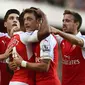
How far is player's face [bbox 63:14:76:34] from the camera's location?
9297 millimetres

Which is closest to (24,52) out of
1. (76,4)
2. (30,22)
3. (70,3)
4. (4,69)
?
(30,22)

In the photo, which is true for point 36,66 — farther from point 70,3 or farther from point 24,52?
point 70,3

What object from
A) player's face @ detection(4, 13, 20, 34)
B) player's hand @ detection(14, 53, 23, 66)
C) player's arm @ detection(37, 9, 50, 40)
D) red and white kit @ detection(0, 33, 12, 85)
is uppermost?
player's arm @ detection(37, 9, 50, 40)

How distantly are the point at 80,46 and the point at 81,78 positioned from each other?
0.56 meters

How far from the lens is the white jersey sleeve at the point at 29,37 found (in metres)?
7.82

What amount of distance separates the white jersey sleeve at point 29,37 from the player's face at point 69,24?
1461 millimetres

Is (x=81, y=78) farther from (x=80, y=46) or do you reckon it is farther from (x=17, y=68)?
(x=17, y=68)

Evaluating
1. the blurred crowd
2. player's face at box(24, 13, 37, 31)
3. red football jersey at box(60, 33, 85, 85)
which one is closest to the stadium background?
the blurred crowd

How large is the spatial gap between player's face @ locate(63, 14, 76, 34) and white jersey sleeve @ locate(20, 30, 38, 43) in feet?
4.79

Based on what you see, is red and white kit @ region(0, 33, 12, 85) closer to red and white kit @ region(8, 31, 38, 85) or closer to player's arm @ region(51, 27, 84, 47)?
player's arm @ region(51, 27, 84, 47)

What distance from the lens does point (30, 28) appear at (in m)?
8.00

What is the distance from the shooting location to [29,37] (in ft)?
25.8

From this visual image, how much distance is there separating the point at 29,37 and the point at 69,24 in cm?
162

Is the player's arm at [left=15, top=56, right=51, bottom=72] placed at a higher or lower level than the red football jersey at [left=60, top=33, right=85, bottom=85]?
higher
